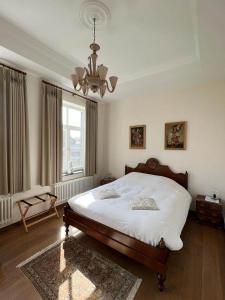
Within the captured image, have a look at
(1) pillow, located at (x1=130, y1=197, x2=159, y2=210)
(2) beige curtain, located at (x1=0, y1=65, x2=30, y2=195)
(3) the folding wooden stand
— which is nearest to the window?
(3) the folding wooden stand

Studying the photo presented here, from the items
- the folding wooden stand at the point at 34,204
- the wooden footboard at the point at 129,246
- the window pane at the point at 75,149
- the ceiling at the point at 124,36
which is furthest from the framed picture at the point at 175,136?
the folding wooden stand at the point at 34,204

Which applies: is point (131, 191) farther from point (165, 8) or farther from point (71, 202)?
point (165, 8)

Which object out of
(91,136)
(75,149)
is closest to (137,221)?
(75,149)

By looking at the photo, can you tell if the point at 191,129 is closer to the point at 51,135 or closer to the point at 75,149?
the point at 75,149

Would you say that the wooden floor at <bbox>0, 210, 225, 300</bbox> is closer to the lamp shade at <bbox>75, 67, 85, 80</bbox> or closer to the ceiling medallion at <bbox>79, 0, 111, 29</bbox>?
the lamp shade at <bbox>75, 67, 85, 80</bbox>

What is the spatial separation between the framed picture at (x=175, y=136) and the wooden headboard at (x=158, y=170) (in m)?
0.48

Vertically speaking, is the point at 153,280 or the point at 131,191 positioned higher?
the point at 131,191

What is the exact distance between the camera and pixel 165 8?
5.74 ft

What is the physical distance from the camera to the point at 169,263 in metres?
2.04

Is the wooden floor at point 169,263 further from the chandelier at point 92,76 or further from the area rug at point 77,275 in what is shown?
the chandelier at point 92,76

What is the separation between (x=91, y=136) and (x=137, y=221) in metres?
2.88

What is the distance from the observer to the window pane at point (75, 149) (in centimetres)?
406

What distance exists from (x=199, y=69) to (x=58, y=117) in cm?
286

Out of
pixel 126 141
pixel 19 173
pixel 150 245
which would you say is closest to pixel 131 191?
pixel 150 245
